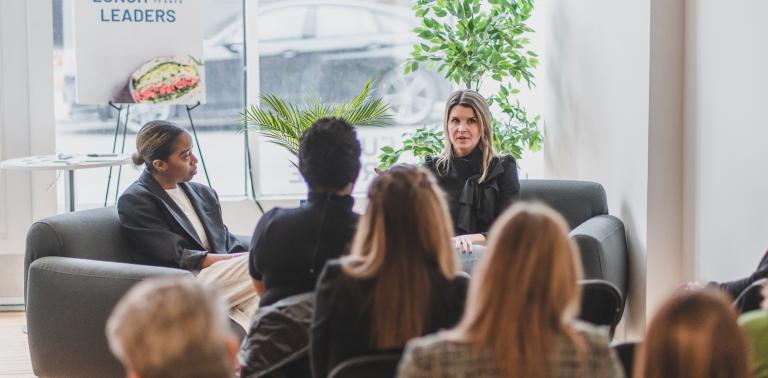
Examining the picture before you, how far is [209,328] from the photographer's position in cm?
178

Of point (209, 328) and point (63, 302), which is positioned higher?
point (209, 328)

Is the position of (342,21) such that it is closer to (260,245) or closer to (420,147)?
(420,147)

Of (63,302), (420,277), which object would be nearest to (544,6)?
(63,302)

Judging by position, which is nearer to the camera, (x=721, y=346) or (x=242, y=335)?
(x=721, y=346)

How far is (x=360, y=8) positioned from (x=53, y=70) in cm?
200

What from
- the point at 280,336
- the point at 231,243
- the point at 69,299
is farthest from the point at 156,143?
the point at 280,336

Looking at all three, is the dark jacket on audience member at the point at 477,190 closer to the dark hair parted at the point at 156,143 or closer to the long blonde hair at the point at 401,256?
the dark hair parted at the point at 156,143

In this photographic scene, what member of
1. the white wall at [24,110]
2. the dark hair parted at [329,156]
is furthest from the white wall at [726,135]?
the white wall at [24,110]

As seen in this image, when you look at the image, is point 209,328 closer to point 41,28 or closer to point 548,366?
point 548,366

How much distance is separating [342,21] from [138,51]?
4.61 feet

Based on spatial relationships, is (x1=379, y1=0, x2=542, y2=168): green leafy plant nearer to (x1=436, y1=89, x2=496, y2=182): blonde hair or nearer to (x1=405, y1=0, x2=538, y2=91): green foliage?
(x1=405, y1=0, x2=538, y2=91): green foliage

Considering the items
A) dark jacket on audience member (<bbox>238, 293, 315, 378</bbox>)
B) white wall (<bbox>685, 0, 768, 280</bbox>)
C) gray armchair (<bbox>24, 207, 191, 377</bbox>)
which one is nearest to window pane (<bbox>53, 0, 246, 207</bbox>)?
gray armchair (<bbox>24, 207, 191, 377</bbox>)

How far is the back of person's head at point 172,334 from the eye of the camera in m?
1.76

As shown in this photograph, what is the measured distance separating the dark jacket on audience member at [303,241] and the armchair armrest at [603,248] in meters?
1.67
